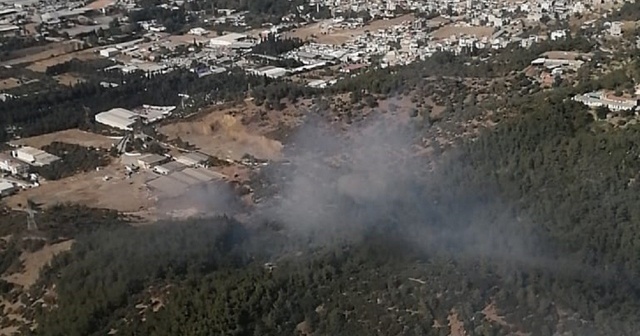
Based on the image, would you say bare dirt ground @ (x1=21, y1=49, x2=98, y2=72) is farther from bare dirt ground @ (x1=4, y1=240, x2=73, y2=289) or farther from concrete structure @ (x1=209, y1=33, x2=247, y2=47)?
bare dirt ground @ (x1=4, y1=240, x2=73, y2=289)

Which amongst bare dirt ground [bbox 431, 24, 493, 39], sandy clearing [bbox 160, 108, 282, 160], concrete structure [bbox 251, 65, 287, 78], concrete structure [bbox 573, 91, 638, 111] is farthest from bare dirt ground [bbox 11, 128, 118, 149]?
bare dirt ground [bbox 431, 24, 493, 39]

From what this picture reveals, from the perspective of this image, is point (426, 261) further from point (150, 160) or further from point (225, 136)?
point (225, 136)

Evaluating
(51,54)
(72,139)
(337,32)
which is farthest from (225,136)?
(51,54)

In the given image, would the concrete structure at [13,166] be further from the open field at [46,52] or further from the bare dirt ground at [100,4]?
the bare dirt ground at [100,4]

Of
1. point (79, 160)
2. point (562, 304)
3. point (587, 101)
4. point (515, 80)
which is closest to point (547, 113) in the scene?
point (587, 101)

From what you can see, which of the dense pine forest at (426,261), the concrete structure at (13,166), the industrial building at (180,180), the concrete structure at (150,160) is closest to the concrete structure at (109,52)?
the concrete structure at (13,166)
